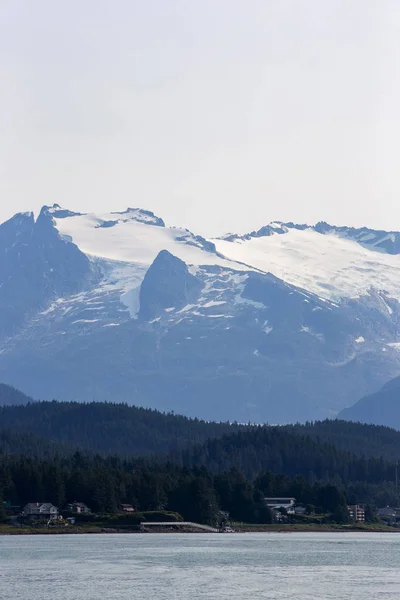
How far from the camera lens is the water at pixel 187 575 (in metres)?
149

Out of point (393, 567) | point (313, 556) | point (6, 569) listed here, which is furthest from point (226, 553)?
point (6, 569)

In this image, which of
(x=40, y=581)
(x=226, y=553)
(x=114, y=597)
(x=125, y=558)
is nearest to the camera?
(x=114, y=597)

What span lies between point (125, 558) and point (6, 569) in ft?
71.9

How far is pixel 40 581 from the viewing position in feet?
515

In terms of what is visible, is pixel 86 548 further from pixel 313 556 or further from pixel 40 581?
pixel 40 581

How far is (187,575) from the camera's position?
6580 inches

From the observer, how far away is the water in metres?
149

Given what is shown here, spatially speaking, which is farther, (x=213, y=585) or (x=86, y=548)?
(x=86, y=548)

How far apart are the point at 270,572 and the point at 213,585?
16084mm

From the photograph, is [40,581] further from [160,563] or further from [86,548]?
[86,548]

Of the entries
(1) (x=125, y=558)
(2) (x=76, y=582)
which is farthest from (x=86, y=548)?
(2) (x=76, y=582)

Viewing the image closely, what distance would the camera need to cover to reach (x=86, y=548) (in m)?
198

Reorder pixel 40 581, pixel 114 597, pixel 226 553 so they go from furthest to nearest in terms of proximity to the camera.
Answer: pixel 226 553, pixel 40 581, pixel 114 597

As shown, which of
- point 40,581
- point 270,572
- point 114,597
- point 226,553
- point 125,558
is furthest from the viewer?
point 226,553
